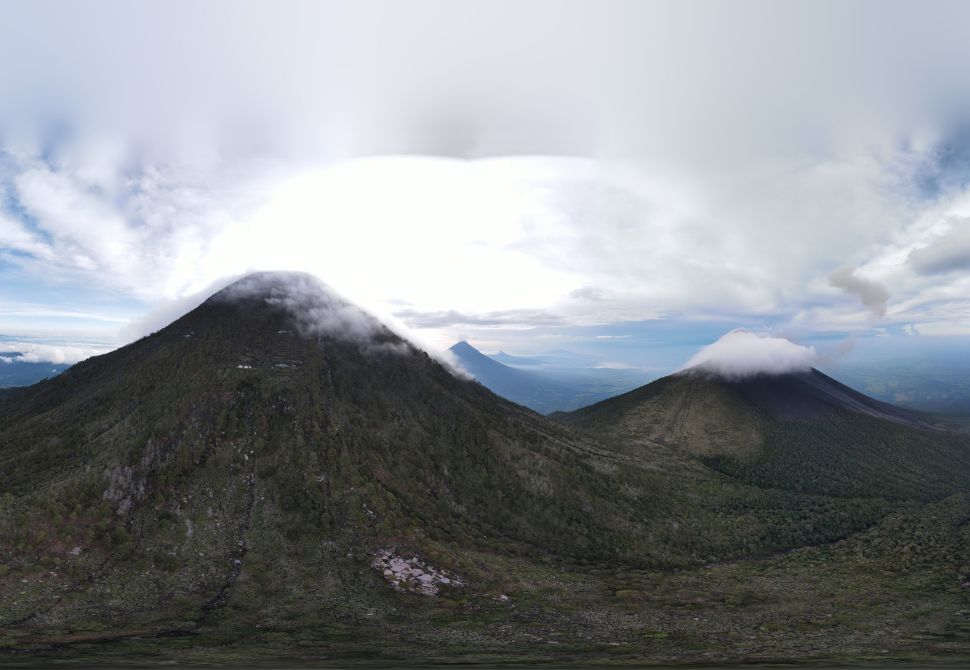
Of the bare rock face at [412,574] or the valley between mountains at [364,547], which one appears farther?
the bare rock face at [412,574]

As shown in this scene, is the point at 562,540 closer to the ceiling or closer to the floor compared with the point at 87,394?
closer to the floor

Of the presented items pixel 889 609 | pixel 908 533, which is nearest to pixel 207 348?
pixel 889 609

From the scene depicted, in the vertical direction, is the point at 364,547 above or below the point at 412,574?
above

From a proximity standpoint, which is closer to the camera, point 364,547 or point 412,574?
point 412,574

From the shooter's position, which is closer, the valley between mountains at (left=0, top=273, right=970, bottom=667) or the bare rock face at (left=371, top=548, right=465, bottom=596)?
the valley between mountains at (left=0, top=273, right=970, bottom=667)

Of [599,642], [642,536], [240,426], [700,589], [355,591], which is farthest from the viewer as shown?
[642,536]

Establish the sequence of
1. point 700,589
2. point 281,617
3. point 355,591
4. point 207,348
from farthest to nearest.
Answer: point 207,348 → point 700,589 → point 355,591 → point 281,617

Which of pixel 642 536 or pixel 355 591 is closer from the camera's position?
pixel 355 591

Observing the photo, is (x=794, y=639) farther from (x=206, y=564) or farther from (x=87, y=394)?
(x=87, y=394)
